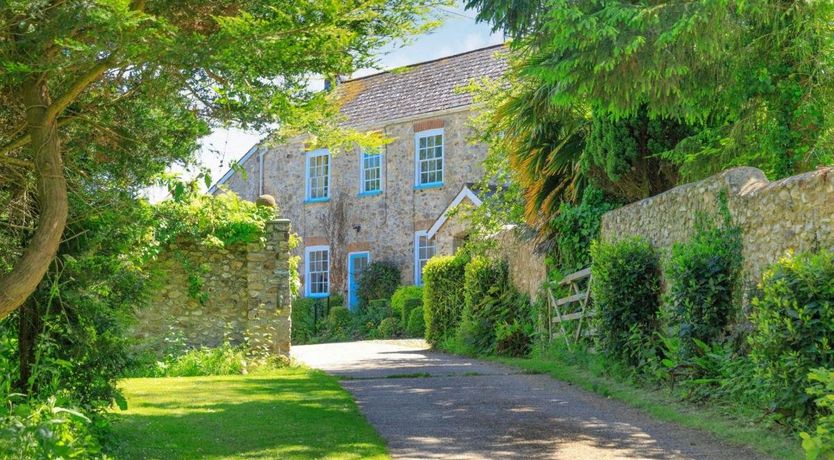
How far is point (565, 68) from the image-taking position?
32.8ft

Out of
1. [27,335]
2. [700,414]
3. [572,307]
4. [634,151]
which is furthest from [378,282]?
[27,335]

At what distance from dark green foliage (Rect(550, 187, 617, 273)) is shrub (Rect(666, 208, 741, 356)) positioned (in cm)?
390

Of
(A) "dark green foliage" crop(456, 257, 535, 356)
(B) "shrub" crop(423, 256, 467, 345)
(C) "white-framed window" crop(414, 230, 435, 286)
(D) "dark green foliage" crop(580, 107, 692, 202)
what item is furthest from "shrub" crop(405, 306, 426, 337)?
(D) "dark green foliage" crop(580, 107, 692, 202)

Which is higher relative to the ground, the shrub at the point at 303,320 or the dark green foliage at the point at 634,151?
the dark green foliage at the point at 634,151

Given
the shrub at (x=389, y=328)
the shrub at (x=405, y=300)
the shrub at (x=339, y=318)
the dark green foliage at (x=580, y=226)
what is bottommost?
the shrub at (x=389, y=328)

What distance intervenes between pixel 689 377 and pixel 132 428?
549 cm

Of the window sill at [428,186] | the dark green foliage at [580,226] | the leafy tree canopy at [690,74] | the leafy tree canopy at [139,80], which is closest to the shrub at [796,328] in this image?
the leafy tree canopy at [690,74]

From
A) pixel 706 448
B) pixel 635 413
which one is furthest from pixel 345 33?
pixel 635 413

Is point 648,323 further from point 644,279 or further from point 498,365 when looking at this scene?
point 498,365

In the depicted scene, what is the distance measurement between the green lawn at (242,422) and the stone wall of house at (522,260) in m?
5.04

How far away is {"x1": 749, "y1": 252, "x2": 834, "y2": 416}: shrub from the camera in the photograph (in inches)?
285

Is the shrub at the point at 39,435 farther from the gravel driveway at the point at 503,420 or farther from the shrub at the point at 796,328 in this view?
the shrub at the point at 796,328

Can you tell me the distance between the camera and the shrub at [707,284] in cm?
981

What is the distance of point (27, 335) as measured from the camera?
736 cm
